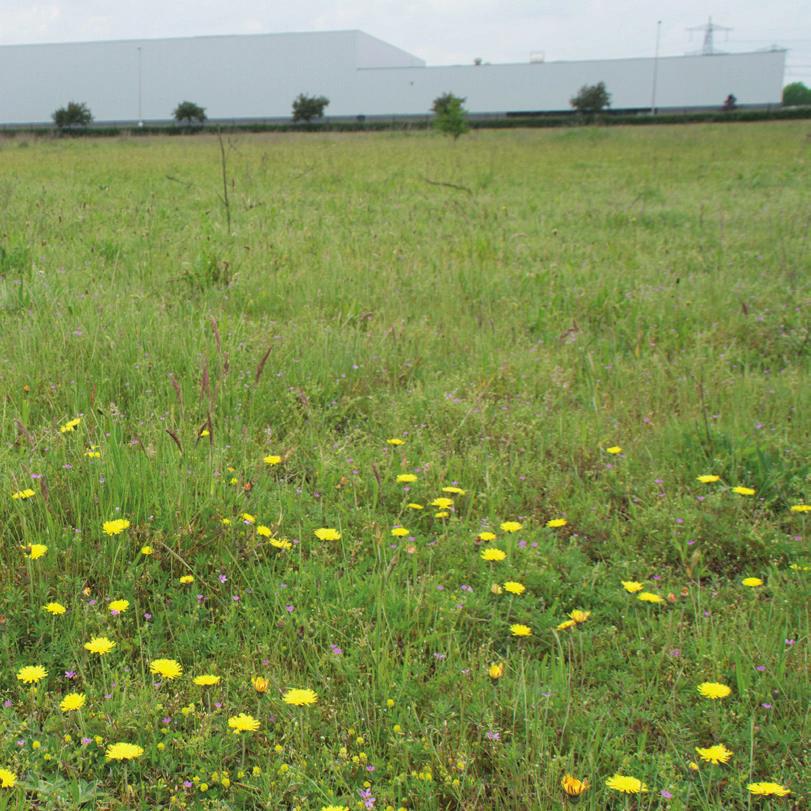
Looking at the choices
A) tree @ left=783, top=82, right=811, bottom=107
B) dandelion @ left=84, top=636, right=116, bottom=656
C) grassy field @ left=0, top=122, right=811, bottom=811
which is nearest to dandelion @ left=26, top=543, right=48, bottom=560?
grassy field @ left=0, top=122, right=811, bottom=811

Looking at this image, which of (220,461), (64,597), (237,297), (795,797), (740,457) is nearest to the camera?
(795,797)

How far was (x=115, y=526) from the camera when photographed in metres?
2.01

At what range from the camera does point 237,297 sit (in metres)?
4.57

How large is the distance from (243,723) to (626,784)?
0.75 meters

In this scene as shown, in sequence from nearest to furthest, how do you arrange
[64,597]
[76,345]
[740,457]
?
[64,597]
[740,457]
[76,345]

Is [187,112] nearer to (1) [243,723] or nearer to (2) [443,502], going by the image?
(2) [443,502]

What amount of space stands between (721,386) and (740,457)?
32.4 inches

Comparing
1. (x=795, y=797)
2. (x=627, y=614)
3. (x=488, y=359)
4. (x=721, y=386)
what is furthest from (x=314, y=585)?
(x=721, y=386)

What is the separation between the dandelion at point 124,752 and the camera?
4.67 ft

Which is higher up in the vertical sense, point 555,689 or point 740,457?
point 740,457

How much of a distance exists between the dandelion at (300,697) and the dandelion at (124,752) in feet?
0.98

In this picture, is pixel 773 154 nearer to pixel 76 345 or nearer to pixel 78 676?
pixel 76 345

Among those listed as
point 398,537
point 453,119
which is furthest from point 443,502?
point 453,119

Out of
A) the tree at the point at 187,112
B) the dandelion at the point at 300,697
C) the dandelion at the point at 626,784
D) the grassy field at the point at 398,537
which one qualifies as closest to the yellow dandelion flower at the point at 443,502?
the grassy field at the point at 398,537
